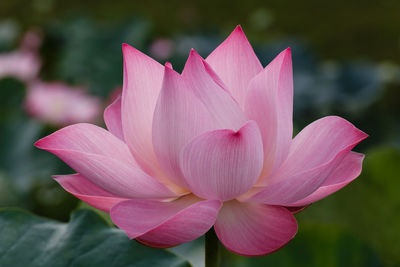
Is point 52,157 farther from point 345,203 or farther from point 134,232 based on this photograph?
point 134,232

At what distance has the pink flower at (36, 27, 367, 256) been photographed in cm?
41

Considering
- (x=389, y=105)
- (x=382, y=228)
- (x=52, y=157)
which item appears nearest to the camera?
(x=382, y=228)

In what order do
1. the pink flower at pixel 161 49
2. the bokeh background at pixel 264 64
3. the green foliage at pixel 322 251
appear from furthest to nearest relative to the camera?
1. the pink flower at pixel 161 49
2. the bokeh background at pixel 264 64
3. the green foliage at pixel 322 251

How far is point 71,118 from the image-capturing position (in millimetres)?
1733

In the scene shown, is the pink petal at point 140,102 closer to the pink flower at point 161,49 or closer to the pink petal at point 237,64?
the pink petal at point 237,64

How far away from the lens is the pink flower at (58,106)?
5.60ft

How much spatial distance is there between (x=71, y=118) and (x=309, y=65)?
0.96 m

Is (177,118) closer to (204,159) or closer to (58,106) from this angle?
(204,159)

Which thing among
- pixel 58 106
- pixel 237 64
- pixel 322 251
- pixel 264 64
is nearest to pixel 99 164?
pixel 237 64

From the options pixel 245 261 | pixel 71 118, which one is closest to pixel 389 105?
pixel 71 118

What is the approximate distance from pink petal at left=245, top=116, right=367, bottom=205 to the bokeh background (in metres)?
0.21

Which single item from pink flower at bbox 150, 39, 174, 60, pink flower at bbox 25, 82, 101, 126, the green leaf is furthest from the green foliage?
pink flower at bbox 150, 39, 174, 60

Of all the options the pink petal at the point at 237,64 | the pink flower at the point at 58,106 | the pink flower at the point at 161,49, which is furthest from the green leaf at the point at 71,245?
the pink flower at the point at 161,49

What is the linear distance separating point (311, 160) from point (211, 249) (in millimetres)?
101
